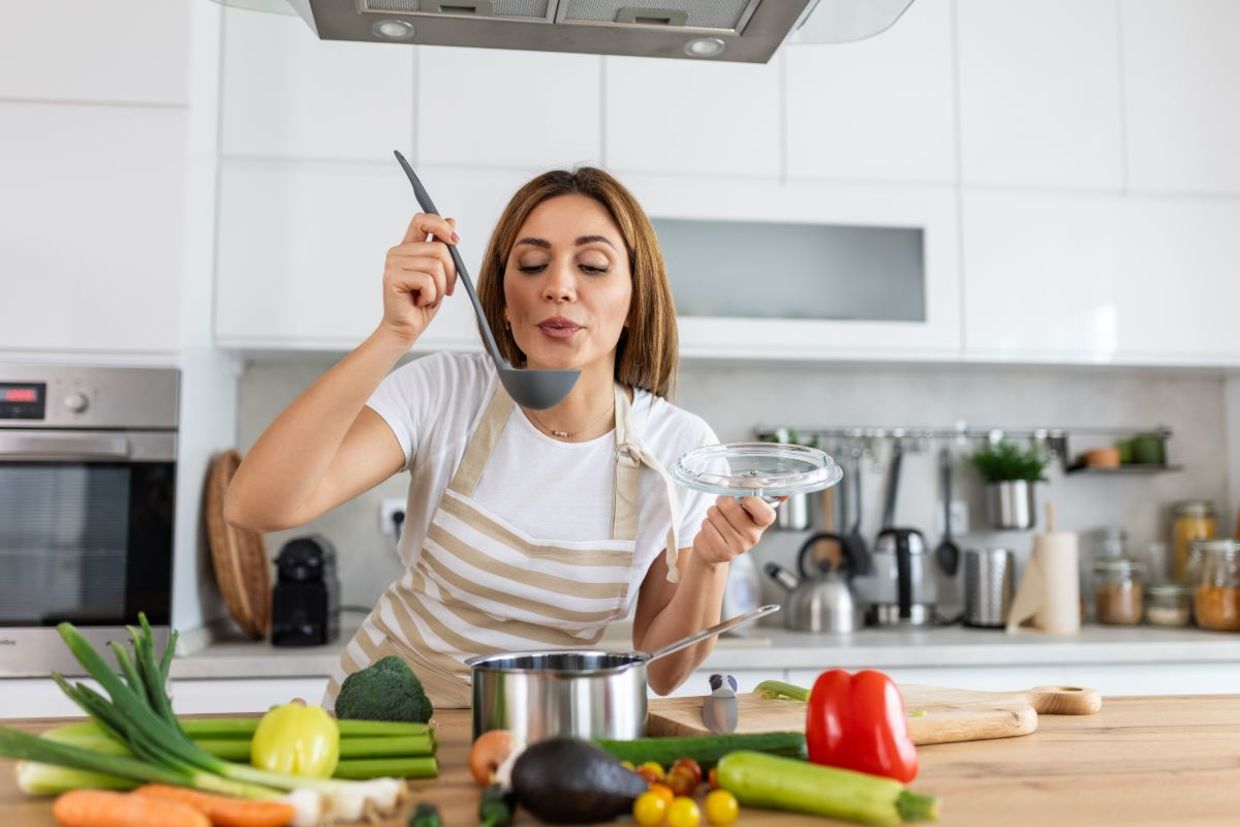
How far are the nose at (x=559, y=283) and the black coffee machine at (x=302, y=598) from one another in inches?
51.3

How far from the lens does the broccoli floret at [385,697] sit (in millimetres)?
1119

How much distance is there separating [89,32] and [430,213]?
5.38 feet

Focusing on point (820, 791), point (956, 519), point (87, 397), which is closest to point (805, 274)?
point (956, 519)

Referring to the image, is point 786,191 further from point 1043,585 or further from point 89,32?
point 89,32

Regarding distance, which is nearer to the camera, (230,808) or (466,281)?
(230,808)

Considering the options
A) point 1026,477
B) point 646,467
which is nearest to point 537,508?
point 646,467

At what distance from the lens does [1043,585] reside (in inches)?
113

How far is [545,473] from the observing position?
168 cm

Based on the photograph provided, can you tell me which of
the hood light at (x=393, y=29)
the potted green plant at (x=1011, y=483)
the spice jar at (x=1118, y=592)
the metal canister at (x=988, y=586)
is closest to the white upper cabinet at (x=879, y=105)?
the potted green plant at (x=1011, y=483)

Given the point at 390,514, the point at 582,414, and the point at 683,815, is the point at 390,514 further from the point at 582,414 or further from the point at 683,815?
the point at 683,815

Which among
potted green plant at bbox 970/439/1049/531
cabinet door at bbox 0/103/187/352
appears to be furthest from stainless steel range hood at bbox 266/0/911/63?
potted green plant at bbox 970/439/1049/531

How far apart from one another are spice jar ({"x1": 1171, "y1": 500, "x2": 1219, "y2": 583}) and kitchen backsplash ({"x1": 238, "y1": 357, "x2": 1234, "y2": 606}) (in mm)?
103

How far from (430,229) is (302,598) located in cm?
148

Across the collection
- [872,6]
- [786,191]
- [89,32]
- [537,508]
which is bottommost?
[537,508]
